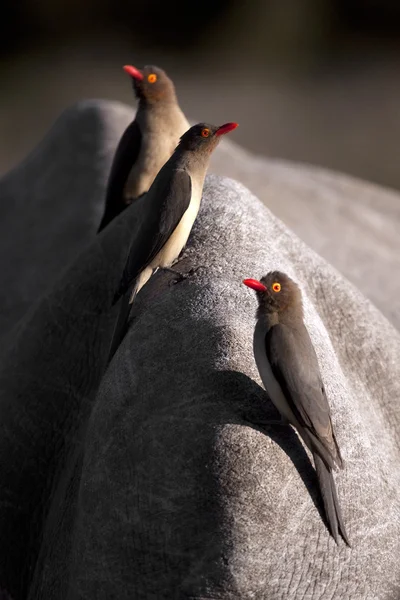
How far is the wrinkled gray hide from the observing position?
121 inches

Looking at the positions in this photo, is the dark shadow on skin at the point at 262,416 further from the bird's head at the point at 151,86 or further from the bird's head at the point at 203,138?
the bird's head at the point at 151,86

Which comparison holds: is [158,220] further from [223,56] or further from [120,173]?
[223,56]

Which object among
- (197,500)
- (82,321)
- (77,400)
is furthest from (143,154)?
(197,500)

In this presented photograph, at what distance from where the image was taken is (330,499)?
124 inches

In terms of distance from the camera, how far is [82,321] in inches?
171

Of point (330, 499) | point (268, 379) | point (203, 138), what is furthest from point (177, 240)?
point (330, 499)

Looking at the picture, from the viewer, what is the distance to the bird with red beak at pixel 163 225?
3885mm

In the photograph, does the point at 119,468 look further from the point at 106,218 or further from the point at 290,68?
the point at 290,68

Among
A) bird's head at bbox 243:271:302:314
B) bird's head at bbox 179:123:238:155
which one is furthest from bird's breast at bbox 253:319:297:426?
bird's head at bbox 179:123:238:155

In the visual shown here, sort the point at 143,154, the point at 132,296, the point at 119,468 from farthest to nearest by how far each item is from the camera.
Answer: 1. the point at 143,154
2. the point at 132,296
3. the point at 119,468

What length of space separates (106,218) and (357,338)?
1.28 m

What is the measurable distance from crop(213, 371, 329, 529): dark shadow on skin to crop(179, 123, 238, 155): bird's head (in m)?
1.20

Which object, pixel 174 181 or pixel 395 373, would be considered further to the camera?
pixel 395 373

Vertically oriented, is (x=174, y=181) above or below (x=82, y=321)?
above
